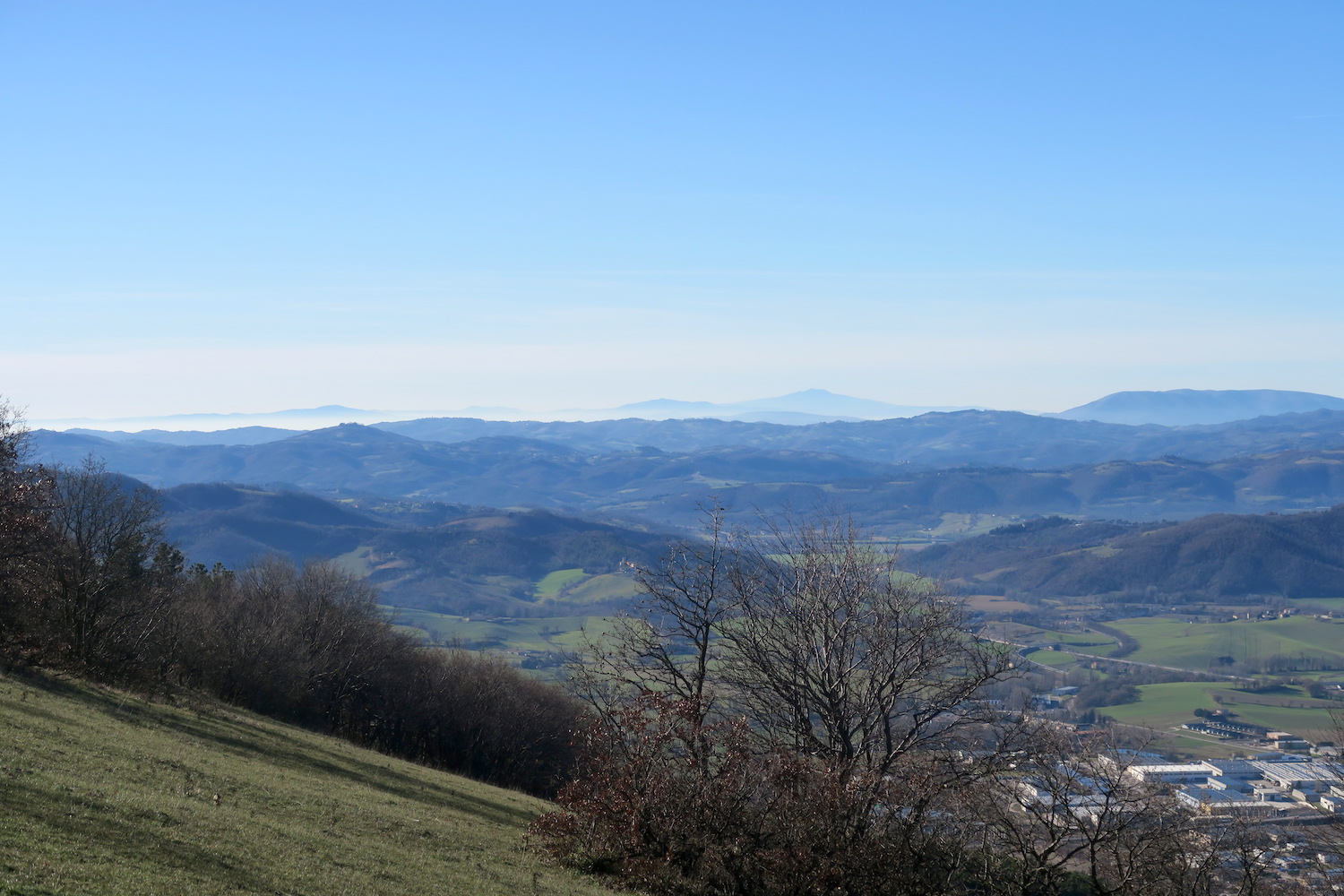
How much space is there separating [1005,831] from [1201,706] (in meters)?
75.9

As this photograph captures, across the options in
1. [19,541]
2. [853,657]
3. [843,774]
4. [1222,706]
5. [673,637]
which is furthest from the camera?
[1222,706]

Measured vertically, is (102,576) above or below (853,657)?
below

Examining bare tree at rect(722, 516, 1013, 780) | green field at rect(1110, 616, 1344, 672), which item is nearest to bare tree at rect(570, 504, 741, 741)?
bare tree at rect(722, 516, 1013, 780)

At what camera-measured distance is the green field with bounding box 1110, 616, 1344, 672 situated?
4038 inches

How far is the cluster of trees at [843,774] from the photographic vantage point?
1384 centimetres

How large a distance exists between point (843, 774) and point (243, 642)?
2738 centimetres

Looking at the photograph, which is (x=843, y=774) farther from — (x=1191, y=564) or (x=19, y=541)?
(x=1191, y=564)

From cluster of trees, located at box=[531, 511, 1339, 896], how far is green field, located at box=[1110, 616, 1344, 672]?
9728cm

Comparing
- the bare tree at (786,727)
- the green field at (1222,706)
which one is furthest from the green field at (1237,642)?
the bare tree at (786,727)

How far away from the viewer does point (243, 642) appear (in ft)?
113

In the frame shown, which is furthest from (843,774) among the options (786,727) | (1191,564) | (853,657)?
(1191,564)

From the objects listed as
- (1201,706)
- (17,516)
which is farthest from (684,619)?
(1201,706)

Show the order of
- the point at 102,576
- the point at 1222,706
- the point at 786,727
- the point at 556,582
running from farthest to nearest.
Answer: the point at 556,582 → the point at 1222,706 → the point at 102,576 → the point at 786,727

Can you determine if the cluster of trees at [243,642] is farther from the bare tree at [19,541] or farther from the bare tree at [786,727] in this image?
the bare tree at [786,727]
